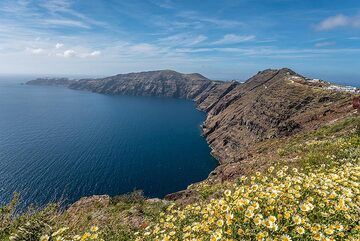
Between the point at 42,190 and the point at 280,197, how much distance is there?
8246 cm

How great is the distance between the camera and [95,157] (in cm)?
10750

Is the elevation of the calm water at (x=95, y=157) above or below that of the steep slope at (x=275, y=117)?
below

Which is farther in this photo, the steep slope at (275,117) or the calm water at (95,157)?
the steep slope at (275,117)

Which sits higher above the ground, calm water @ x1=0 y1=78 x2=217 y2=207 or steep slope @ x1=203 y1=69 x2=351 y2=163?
steep slope @ x1=203 y1=69 x2=351 y2=163

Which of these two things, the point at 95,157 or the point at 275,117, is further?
the point at 275,117

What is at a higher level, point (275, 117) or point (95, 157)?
point (275, 117)

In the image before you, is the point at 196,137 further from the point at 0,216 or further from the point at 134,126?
the point at 0,216

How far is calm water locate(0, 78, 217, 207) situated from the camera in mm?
82375

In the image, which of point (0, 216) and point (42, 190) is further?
point (42, 190)

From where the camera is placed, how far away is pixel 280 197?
8.07 m

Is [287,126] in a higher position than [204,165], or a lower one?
higher

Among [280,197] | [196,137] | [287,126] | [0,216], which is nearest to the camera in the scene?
[280,197]

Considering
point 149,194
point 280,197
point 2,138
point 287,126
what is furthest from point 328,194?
point 2,138

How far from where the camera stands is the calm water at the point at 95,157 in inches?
3243
